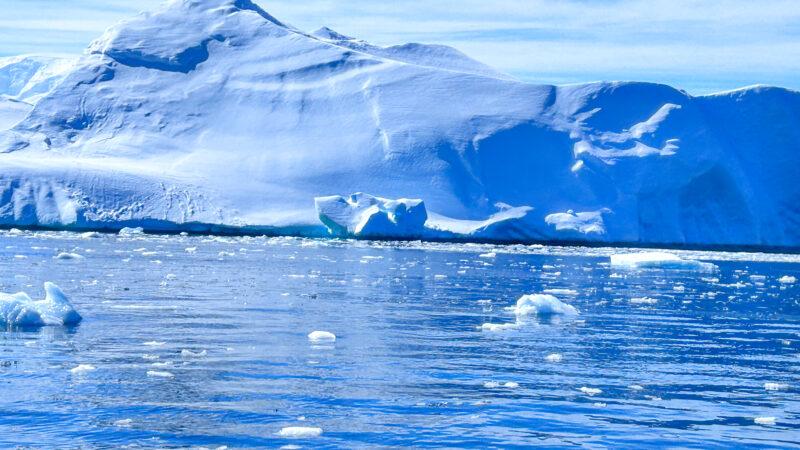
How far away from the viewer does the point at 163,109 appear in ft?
139

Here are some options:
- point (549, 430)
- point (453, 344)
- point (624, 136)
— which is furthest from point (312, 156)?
point (549, 430)

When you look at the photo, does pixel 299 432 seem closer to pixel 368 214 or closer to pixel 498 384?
pixel 498 384

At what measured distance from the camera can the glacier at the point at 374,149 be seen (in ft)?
112

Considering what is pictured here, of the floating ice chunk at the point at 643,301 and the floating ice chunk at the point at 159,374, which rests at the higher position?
the floating ice chunk at the point at 643,301

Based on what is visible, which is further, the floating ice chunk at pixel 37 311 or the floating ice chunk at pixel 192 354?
the floating ice chunk at pixel 37 311

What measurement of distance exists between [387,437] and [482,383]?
160 centimetres

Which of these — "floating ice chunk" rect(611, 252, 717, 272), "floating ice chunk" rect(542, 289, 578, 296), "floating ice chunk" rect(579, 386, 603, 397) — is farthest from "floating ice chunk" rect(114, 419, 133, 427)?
"floating ice chunk" rect(611, 252, 717, 272)

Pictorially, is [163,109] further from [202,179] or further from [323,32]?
[323,32]

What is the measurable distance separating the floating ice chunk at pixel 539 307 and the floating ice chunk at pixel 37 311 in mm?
4892

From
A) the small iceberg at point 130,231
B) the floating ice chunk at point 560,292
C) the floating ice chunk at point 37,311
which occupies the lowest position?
the floating ice chunk at point 560,292

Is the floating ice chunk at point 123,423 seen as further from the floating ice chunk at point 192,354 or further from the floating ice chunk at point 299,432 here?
the floating ice chunk at point 192,354

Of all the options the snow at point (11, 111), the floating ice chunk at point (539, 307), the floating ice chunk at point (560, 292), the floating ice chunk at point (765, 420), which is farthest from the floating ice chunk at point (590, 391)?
the snow at point (11, 111)

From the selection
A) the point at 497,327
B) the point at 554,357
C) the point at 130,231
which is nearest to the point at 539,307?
the point at 497,327

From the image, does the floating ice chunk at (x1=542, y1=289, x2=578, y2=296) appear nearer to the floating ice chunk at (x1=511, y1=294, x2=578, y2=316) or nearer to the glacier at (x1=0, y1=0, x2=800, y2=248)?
the floating ice chunk at (x1=511, y1=294, x2=578, y2=316)
